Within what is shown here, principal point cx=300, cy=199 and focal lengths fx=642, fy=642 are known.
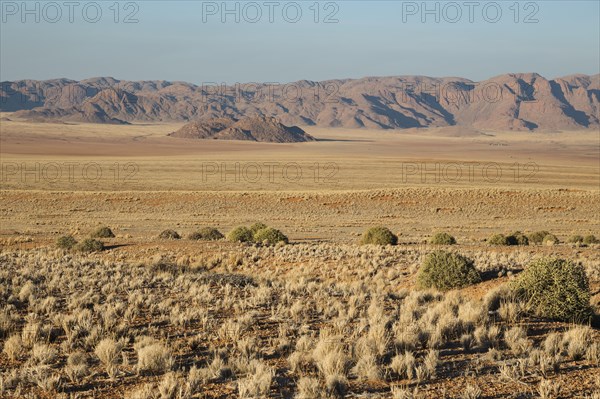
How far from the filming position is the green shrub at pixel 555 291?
455 inches

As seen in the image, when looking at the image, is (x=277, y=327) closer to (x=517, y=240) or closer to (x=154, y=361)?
(x=154, y=361)

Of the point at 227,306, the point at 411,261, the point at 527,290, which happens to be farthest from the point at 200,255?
the point at 527,290

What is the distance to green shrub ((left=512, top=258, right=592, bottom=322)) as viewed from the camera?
455 inches

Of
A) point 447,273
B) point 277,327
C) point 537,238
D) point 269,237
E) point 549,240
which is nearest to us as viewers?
point 277,327

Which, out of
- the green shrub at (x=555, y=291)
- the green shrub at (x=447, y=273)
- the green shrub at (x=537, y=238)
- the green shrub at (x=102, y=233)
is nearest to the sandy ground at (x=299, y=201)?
the green shrub at (x=102, y=233)

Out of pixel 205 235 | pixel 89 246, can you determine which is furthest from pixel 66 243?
pixel 205 235

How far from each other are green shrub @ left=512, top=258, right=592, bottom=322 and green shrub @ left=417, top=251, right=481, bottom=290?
2.51 metres

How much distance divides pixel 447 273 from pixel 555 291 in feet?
11.9

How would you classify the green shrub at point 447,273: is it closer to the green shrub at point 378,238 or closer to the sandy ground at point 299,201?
the green shrub at point 378,238

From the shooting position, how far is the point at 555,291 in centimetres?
1180

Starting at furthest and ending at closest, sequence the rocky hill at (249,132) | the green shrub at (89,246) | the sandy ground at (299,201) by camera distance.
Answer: the rocky hill at (249,132) → the sandy ground at (299,201) → the green shrub at (89,246)

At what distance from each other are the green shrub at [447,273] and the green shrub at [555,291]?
2.51 metres

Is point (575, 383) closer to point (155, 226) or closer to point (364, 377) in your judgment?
point (364, 377)

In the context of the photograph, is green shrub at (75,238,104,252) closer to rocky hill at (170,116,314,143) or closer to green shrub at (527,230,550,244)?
green shrub at (527,230,550,244)
